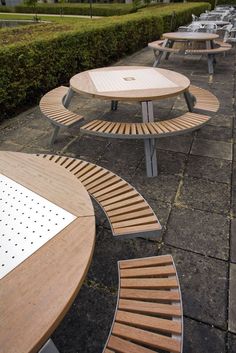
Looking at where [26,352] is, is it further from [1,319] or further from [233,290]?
[233,290]

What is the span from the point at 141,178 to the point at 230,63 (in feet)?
22.8

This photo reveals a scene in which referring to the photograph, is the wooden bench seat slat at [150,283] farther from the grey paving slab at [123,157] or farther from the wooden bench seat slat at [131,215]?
the grey paving slab at [123,157]

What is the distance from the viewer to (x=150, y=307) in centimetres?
146

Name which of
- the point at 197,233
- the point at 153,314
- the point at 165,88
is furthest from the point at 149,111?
the point at 153,314

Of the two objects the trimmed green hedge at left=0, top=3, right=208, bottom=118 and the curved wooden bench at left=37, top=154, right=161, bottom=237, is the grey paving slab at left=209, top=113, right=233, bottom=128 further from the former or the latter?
the trimmed green hedge at left=0, top=3, right=208, bottom=118

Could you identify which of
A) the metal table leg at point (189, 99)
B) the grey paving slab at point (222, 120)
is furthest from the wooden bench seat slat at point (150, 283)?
the grey paving slab at point (222, 120)

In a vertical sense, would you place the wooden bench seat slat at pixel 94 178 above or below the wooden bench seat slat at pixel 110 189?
above

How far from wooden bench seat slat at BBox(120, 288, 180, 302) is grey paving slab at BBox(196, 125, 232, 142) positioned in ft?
10.1

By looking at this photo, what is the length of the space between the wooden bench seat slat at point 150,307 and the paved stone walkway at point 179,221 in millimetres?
521

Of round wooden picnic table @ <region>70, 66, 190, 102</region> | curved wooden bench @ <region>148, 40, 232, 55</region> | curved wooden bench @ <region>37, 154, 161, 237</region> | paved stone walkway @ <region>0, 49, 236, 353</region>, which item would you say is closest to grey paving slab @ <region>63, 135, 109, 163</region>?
paved stone walkway @ <region>0, 49, 236, 353</region>

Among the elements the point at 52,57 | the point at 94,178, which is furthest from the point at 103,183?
Answer: the point at 52,57

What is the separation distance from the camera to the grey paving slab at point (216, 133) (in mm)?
4176

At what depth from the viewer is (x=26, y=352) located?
37.0 inches

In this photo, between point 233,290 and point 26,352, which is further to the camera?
point 233,290
